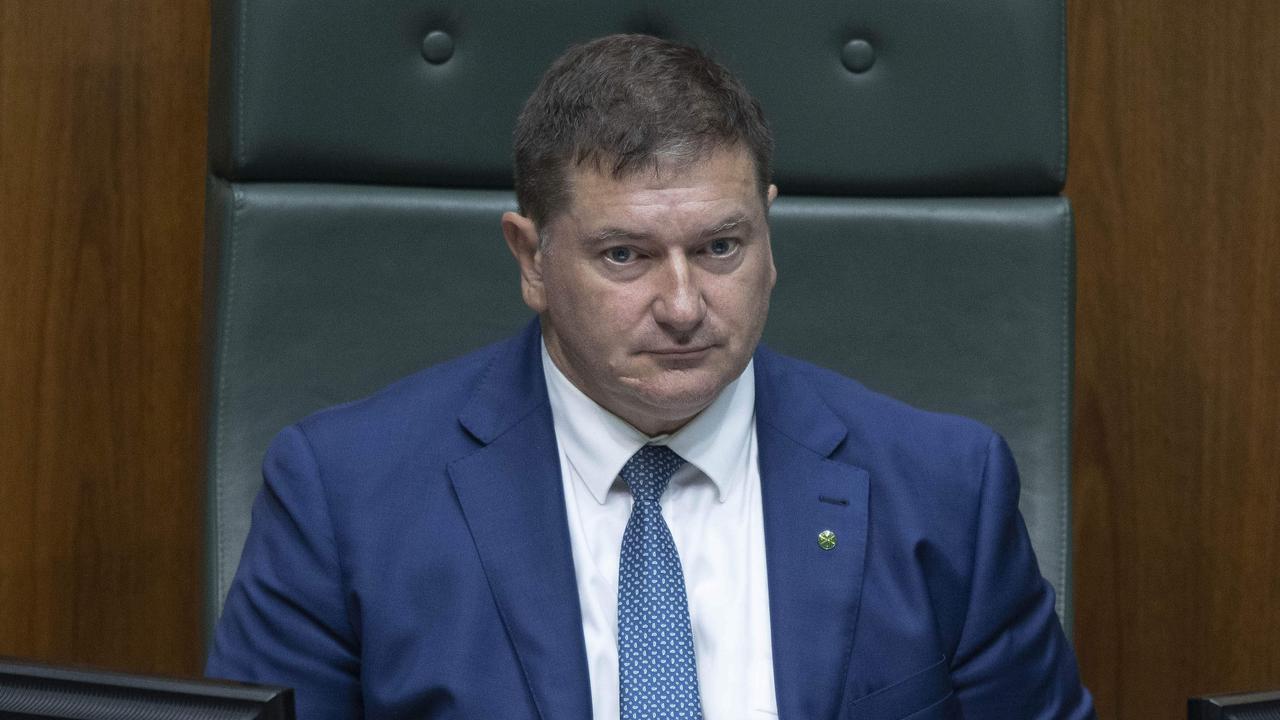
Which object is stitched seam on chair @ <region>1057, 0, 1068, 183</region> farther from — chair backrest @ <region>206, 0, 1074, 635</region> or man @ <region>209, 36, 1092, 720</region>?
man @ <region>209, 36, 1092, 720</region>

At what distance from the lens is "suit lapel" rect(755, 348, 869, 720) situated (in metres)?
1.28

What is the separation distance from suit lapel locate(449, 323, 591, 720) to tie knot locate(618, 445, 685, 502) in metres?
0.06

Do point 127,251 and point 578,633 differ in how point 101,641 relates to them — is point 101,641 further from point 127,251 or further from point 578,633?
point 578,633

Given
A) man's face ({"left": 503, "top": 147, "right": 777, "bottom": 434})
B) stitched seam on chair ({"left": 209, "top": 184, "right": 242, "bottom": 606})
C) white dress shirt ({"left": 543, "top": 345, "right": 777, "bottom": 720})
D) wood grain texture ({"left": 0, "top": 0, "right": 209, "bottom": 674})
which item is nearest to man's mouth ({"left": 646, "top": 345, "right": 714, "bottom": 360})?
man's face ({"left": 503, "top": 147, "right": 777, "bottom": 434})

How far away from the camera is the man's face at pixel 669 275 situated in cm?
125

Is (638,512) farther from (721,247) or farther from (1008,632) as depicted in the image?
(1008,632)

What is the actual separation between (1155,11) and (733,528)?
917 millimetres

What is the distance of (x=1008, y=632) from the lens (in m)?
1.36

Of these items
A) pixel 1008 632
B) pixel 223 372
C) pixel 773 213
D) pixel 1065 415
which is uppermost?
pixel 773 213

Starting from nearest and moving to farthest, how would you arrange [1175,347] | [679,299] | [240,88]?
[679,299], [240,88], [1175,347]

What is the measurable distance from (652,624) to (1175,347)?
0.92m

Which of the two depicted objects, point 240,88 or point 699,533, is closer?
point 699,533

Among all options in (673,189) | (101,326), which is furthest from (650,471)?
(101,326)

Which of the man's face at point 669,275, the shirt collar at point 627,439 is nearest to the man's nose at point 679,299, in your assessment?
the man's face at point 669,275
